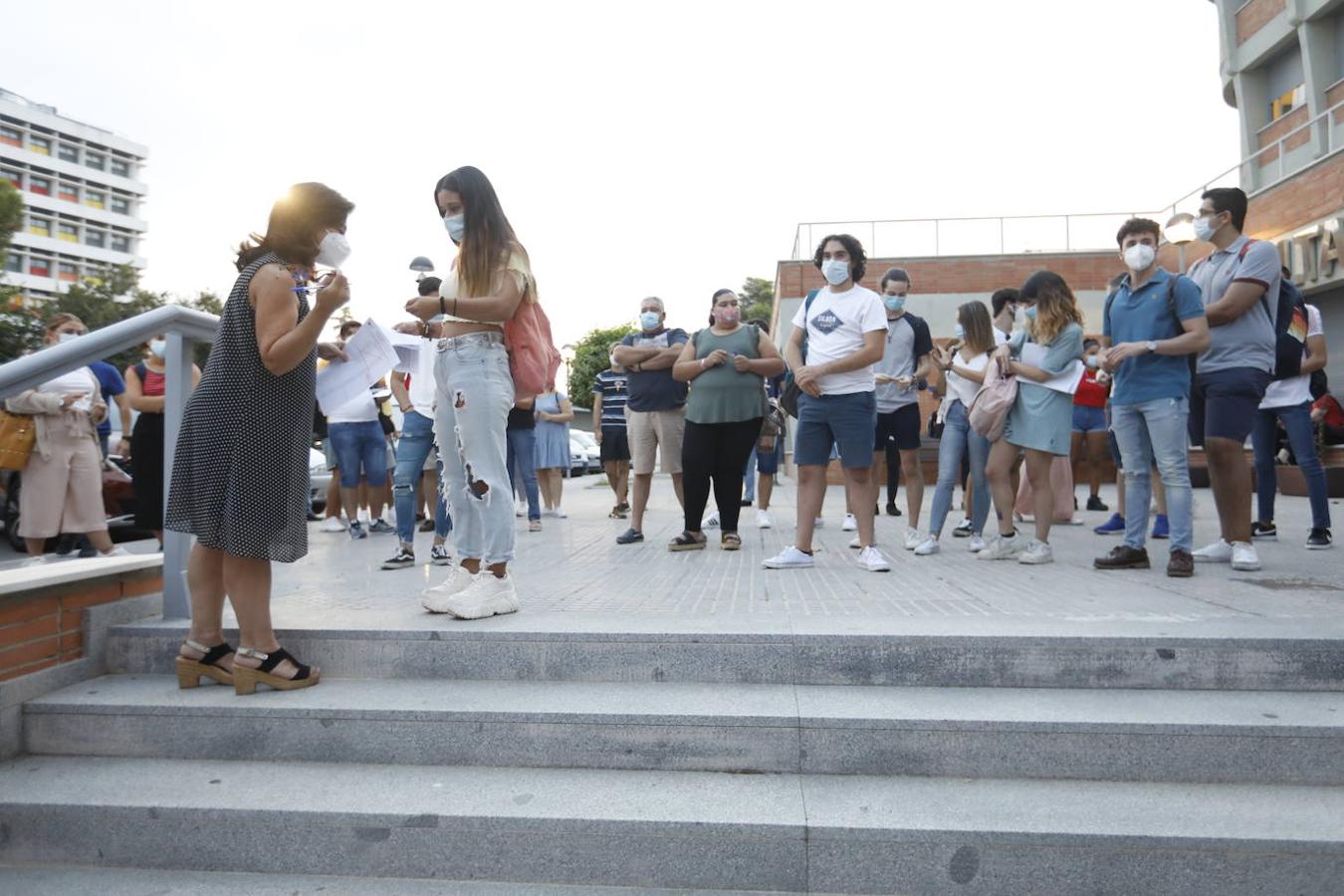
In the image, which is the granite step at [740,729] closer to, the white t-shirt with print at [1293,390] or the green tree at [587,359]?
the white t-shirt with print at [1293,390]

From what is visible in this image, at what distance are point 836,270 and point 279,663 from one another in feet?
12.0

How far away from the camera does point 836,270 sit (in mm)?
5234

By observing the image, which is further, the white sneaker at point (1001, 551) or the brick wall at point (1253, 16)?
the brick wall at point (1253, 16)

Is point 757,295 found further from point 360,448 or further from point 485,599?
point 485,599

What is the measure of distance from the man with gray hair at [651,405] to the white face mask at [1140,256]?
3287mm

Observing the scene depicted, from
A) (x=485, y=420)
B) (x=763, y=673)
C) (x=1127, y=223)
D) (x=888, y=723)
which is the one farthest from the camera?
→ (x=1127, y=223)

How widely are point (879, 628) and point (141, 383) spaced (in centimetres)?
512

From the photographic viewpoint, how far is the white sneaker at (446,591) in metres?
3.65

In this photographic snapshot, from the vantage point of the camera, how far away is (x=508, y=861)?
2.47 m

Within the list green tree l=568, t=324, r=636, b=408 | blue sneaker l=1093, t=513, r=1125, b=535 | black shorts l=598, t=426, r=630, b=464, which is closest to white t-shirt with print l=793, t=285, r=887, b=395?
blue sneaker l=1093, t=513, r=1125, b=535

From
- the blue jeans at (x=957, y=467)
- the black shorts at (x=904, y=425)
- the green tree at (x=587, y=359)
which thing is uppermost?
the green tree at (x=587, y=359)

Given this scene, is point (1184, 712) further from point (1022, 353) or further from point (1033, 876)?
point (1022, 353)

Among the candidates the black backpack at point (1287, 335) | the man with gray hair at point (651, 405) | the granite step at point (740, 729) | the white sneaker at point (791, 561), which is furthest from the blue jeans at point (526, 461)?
the black backpack at point (1287, 335)

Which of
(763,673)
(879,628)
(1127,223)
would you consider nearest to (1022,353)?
(1127,223)
